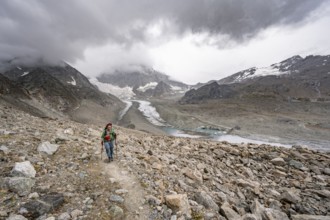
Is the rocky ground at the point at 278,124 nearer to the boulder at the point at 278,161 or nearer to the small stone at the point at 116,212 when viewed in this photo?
the boulder at the point at 278,161

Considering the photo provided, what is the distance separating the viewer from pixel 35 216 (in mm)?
6262

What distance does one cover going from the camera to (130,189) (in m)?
8.34

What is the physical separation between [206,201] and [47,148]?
8.00 meters

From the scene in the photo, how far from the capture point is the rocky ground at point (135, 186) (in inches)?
276

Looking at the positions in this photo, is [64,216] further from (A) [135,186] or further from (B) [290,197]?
(B) [290,197]

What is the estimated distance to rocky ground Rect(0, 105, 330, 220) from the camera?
7.02 meters

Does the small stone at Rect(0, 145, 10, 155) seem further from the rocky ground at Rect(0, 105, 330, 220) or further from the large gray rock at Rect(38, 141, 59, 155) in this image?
the large gray rock at Rect(38, 141, 59, 155)

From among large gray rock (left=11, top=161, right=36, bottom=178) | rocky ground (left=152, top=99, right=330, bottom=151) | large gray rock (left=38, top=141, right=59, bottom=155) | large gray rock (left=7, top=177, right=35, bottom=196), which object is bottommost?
large gray rock (left=7, top=177, right=35, bottom=196)

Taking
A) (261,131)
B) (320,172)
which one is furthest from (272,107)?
(320,172)

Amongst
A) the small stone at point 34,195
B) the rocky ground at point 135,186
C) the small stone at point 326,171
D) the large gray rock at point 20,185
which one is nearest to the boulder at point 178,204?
the rocky ground at point 135,186

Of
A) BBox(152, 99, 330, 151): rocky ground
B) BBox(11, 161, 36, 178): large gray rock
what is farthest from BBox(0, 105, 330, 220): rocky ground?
BBox(152, 99, 330, 151): rocky ground

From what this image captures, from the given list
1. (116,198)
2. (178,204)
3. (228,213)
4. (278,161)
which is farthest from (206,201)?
(278,161)

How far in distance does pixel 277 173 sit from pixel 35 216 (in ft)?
45.8

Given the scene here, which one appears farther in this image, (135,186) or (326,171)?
(326,171)
